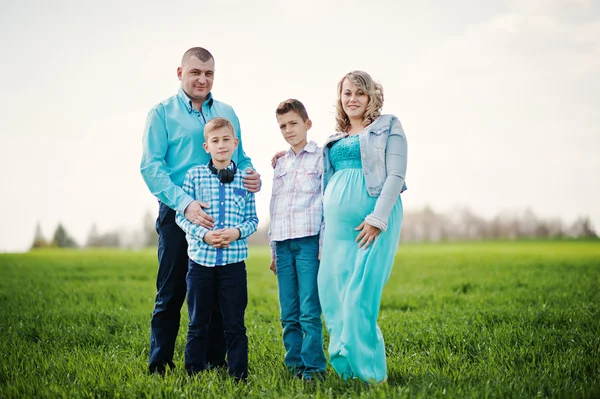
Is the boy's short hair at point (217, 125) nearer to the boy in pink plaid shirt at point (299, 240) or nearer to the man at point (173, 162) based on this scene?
the man at point (173, 162)

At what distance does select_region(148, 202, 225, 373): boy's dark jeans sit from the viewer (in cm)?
494

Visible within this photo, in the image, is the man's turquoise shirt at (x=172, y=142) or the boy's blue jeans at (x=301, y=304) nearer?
the boy's blue jeans at (x=301, y=304)

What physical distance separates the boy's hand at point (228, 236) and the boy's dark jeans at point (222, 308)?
23 cm

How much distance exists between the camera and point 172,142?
197 inches

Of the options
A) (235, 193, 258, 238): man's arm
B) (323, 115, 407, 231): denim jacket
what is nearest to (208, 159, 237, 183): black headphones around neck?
(235, 193, 258, 238): man's arm

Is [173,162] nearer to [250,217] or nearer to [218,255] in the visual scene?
[250,217]

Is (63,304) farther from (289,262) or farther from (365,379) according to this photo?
(365,379)

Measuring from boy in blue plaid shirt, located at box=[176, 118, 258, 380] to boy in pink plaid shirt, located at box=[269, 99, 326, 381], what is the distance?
0.33 meters

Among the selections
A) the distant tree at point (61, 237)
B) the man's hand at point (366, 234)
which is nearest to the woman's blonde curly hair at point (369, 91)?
the man's hand at point (366, 234)

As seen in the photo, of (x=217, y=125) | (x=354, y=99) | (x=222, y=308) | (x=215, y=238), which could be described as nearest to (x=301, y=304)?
(x=222, y=308)

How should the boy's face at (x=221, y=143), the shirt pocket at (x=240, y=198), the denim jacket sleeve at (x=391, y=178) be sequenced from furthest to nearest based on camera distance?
the shirt pocket at (x=240, y=198)
the boy's face at (x=221, y=143)
the denim jacket sleeve at (x=391, y=178)

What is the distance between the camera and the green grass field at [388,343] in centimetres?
430

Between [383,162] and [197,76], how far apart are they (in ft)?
6.35

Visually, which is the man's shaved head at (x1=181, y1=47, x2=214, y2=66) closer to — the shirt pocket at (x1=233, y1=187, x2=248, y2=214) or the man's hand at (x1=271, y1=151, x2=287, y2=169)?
the man's hand at (x1=271, y1=151, x2=287, y2=169)
